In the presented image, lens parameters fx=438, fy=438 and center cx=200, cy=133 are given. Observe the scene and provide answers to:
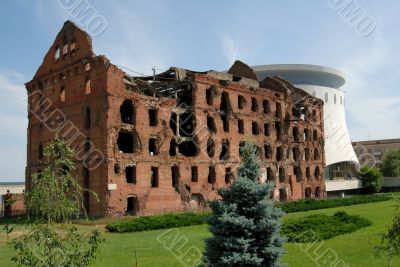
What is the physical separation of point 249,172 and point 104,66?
74.5 ft

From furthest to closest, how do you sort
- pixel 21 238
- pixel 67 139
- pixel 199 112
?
pixel 199 112
pixel 67 139
pixel 21 238

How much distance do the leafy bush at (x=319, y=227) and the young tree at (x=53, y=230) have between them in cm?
1211

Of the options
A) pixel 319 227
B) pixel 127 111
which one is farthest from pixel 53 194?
pixel 127 111

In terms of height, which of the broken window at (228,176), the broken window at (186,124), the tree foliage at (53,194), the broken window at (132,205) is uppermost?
the broken window at (186,124)

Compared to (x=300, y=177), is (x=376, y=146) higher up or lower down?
higher up

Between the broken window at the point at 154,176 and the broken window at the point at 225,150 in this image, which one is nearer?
the broken window at the point at 154,176

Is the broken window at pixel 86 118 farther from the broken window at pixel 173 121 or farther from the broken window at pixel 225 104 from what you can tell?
the broken window at pixel 225 104

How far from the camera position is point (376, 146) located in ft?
376

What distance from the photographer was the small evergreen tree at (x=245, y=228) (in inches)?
398

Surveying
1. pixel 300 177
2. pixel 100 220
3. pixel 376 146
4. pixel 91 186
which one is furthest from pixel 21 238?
pixel 376 146

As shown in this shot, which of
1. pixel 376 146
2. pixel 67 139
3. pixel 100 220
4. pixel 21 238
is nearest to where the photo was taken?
pixel 21 238

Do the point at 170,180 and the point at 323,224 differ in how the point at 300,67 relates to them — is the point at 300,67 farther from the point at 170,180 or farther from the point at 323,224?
the point at 323,224

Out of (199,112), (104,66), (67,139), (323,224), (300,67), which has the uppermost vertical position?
(300,67)

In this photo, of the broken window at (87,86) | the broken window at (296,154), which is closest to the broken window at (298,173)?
the broken window at (296,154)
